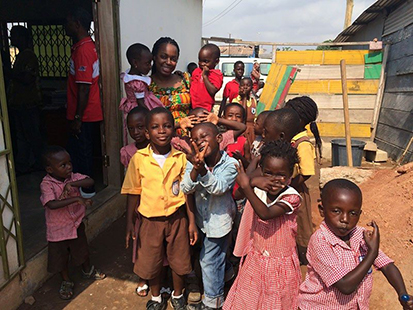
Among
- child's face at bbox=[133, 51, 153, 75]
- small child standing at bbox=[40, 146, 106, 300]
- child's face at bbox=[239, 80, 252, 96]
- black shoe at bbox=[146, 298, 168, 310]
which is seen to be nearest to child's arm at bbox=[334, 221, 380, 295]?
black shoe at bbox=[146, 298, 168, 310]

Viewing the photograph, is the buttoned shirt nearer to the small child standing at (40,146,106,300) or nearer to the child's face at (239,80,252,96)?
the small child standing at (40,146,106,300)

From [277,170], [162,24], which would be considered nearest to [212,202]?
[277,170]

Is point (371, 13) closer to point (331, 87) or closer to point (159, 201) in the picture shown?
point (331, 87)

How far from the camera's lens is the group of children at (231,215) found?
5.20 ft

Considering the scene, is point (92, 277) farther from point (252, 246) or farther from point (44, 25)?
point (44, 25)

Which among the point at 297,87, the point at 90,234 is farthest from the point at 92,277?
the point at 297,87

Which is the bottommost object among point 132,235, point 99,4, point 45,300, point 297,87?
point 45,300

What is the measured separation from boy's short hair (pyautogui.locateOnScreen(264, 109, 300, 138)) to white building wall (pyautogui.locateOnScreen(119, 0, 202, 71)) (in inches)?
91.2

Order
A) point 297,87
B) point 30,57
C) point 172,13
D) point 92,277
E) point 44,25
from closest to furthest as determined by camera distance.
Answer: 1. point 92,277
2. point 30,57
3. point 172,13
4. point 44,25
5. point 297,87

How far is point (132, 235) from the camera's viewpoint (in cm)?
247

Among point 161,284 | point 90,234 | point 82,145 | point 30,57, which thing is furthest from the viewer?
point 30,57

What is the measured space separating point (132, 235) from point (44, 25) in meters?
5.54

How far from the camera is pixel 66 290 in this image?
261cm

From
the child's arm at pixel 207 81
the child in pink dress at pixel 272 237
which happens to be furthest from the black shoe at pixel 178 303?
the child's arm at pixel 207 81
